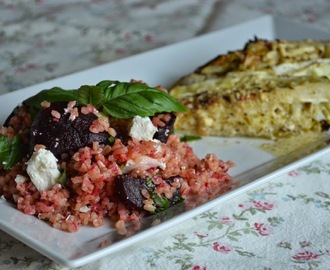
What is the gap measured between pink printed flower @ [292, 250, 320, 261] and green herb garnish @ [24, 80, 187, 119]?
0.83m

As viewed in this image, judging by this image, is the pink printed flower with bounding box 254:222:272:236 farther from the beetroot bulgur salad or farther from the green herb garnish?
the green herb garnish

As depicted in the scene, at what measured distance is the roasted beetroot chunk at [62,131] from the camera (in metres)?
2.72

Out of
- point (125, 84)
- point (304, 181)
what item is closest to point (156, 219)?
point (125, 84)

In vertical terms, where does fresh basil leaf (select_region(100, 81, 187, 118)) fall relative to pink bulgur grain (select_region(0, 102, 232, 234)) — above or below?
above

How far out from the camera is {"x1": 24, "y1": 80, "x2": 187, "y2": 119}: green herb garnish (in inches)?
112

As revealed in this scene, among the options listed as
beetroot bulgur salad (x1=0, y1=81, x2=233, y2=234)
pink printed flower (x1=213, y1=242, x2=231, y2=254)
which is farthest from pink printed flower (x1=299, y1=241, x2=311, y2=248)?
beetroot bulgur salad (x1=0, y1=81, x2=233, y2=234)

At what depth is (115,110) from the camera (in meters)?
2.85

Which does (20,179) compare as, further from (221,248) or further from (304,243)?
(304,243)

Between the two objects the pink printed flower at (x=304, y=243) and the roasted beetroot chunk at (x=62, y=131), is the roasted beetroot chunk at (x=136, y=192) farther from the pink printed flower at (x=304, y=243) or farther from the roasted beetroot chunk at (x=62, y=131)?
the pink printed flower at (x=304, y=243)

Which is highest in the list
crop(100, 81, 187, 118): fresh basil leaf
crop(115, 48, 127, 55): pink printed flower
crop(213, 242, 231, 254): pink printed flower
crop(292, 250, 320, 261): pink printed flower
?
crop(100, 81, 187, 118): fresh basil leaf

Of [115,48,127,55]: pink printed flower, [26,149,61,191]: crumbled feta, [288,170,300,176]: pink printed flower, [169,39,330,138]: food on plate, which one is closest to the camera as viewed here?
[26,149,61,191]: crumbled feta

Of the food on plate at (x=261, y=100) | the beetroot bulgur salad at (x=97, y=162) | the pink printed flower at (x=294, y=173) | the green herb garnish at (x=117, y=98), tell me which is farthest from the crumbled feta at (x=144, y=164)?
the food on plate at (x=261, y=100)

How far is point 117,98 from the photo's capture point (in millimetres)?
2902

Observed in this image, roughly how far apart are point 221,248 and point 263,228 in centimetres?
23
